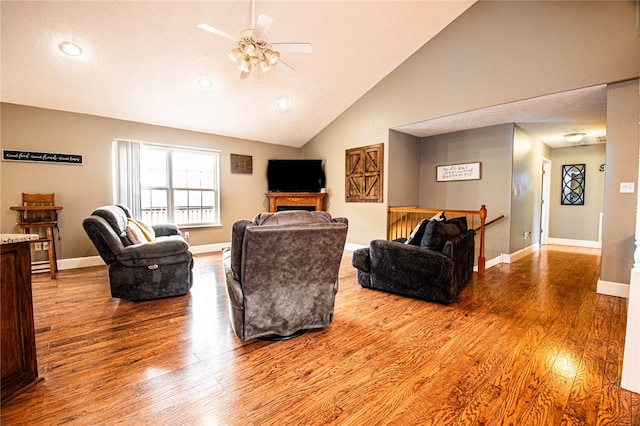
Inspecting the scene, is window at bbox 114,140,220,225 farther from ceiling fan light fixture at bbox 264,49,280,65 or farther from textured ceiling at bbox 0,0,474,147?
ceiling fan light fixture at bbox 264,49,280,65

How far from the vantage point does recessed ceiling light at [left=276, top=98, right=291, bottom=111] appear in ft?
17.1

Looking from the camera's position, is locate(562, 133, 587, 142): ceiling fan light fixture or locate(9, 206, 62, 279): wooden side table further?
locate(562, 133, 587, 142): ceiling fan light fixture

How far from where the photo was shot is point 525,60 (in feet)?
12.0

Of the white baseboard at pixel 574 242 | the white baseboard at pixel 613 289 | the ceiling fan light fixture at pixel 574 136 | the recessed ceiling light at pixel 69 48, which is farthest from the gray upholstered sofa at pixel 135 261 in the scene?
the white baseboard at pixel 574 242

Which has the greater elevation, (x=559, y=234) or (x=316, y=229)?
(x=316, y=229)

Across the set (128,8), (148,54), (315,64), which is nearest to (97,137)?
(148,54)

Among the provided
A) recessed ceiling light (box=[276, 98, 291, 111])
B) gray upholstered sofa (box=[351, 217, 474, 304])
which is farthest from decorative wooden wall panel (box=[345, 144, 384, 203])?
gray upholstered sofa (box=[351, 217, 474, 304])

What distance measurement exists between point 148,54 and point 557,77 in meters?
5.22

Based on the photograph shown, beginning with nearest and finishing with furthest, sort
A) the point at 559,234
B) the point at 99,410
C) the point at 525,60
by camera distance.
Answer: the point at 99,410 < the point at 525,60 < the point at 559,234

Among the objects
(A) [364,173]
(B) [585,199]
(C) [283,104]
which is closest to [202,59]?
(C) [283,104]

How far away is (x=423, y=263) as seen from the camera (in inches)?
118

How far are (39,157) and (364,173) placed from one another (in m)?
5.41

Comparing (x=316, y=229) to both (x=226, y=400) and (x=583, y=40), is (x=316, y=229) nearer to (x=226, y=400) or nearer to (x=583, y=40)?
(x=226, y=400)

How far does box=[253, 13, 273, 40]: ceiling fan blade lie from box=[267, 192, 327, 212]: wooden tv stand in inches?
157
